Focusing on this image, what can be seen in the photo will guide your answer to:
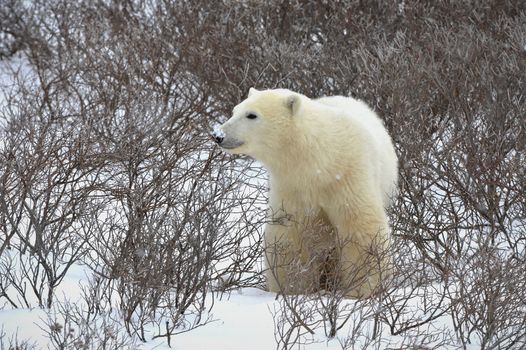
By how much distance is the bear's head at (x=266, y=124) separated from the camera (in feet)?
12.2

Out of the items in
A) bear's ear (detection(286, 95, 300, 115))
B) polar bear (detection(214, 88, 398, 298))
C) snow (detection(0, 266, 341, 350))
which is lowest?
snow (detection(0, 266, 341, 350))

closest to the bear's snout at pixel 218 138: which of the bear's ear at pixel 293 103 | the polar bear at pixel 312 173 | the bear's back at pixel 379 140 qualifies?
the polar bear at pixel 312 173

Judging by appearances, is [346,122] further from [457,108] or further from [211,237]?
[457,108]

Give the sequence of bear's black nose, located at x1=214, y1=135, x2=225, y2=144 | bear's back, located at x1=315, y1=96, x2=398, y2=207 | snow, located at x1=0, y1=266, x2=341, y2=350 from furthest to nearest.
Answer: bear's back, located at x1=315, y1=96, x2=398, y2=207 < bear's black nose, located at x1=214, y1=135, x2=225, y2=144 < snow, located at x1=0, y1=266, x2=341, y2=350

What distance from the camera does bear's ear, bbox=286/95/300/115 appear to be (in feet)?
12.2

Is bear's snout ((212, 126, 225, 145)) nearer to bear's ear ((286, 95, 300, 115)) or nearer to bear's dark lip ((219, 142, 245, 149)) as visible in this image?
bear's dark lip ((219, 142, 245, 149))

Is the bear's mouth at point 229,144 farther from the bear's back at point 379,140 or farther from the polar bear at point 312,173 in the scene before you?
the bear's back at point 379,140

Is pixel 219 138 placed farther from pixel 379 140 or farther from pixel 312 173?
pixel 379 140

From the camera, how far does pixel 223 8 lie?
303 inches

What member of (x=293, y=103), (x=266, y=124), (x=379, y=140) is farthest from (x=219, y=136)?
(x=379, y=140)

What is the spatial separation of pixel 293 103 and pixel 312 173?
0.32 metres

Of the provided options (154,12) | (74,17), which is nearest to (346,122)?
(154,12)

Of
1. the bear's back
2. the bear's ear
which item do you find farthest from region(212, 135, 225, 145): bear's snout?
the bear's back

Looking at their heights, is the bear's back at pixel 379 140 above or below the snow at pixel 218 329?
above
